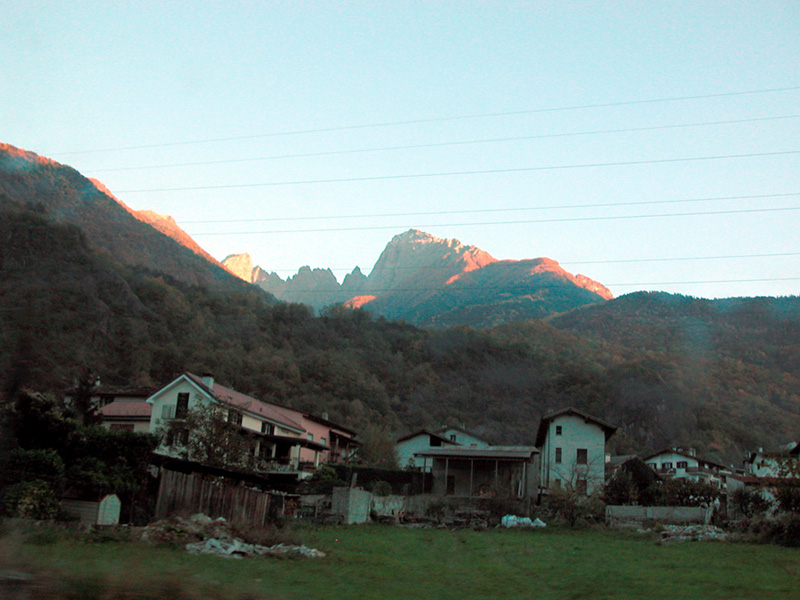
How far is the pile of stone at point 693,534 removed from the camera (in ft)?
90.0

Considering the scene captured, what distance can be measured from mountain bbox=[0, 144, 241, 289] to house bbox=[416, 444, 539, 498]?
72.1 metres

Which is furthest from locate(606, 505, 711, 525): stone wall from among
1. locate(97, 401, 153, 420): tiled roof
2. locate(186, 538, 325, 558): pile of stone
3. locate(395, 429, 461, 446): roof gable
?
locate(97, 401, 153, 420): tiled roof

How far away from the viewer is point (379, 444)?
57.9m

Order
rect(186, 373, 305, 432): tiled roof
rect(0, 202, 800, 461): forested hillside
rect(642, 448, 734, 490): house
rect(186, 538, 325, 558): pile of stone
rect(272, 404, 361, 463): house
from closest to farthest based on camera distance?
rect(186, 538, 325, 558): pile of stone
rect(186, 373, 305, 432): tiled roof
rect(272, 404, 361, 463): house
rect(642, 448, 734, 490): house
rect(0, 202, 800, 461): forested hillside

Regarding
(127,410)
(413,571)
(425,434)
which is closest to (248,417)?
(127,410)

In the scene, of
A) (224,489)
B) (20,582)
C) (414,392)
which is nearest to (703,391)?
(414,392)

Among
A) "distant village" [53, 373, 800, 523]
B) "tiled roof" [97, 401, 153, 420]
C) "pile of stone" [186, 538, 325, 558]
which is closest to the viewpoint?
"pile of stone" [186, 538, 325, 558]

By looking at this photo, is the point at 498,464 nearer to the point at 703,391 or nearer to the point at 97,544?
the point at 97,544

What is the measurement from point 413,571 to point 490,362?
3920 inches

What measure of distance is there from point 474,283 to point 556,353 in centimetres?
7761

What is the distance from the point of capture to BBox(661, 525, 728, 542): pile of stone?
2743cm

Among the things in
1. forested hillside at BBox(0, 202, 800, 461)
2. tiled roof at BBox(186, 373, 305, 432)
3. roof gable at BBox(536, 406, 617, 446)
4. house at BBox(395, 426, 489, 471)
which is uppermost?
forested hillside at BBox(0, 202, 800, 461)

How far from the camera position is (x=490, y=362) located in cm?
11306

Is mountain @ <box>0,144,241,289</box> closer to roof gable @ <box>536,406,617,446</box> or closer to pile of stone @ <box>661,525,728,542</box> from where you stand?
roof gable @ <box>536,406,617,446</box>
